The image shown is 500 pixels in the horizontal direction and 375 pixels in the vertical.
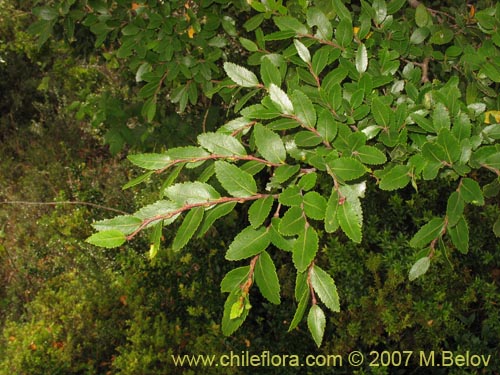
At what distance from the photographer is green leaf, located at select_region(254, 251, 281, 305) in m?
0.94

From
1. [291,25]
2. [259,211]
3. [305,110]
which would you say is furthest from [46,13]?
[259,211]

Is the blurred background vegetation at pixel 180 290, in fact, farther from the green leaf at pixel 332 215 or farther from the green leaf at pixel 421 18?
the green leaf at pixel 332 215

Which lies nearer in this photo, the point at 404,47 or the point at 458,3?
the point at 404,47

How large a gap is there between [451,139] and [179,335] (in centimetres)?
258

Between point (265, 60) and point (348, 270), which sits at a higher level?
point (265, 60)

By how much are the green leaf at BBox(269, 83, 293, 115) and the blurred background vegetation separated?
167cm

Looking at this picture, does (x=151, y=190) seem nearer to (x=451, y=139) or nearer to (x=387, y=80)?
(x=387, y=80)

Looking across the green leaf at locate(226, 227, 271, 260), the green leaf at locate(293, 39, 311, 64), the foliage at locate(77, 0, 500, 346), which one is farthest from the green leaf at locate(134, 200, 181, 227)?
the green leaf at locate(293, 39, 311, 64)

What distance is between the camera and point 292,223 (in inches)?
36.5

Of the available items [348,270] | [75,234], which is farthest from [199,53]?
[75,234]

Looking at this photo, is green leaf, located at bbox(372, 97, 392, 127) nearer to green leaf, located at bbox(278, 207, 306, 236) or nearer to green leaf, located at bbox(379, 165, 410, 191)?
green leaf, located at bbox(379, 165, 410, 191)

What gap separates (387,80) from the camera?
134cm

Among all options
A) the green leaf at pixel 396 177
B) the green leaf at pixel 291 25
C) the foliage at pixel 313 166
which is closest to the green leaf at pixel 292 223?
the foliage at pixel 313 166

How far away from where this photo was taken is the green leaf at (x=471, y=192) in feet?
3.32
